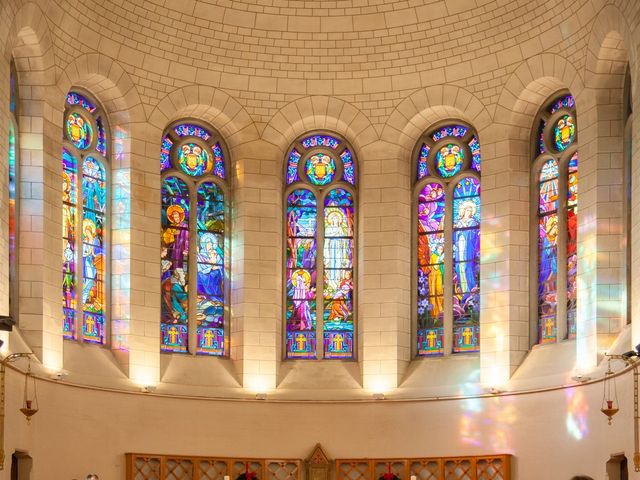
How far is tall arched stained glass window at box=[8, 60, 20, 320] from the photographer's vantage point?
24.5 meters

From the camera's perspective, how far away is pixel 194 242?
2853 centimetres

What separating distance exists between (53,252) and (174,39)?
4922 millimetres

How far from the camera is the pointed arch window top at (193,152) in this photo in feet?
93.9

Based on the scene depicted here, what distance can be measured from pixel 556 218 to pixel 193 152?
686 centimetres

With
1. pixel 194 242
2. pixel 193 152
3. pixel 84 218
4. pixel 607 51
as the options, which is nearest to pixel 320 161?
pixel 193 152

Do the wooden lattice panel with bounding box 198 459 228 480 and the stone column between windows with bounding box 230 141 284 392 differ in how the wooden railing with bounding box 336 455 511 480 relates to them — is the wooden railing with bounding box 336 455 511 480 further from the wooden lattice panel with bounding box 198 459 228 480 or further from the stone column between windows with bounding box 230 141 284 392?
the stone column between windows with bounding box 230 141 284 392

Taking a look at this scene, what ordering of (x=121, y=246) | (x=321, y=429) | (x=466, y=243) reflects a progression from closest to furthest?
(x=121, y=246) < (x=321, y=429) < (x=466, y=243)

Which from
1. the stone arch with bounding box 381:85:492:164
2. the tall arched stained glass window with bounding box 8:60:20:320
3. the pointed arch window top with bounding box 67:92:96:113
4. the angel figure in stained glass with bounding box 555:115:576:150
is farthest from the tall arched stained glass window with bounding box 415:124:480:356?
the tall arched stained glass window with bounding box 8:60:20:320

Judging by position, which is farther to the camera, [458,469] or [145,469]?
[458,469]

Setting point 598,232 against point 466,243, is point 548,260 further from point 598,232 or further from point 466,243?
point 598,232

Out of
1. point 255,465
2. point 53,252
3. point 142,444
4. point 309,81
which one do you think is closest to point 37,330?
point 53,252

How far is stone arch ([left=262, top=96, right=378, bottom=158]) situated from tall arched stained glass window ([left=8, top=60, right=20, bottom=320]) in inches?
214

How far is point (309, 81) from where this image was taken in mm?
28844

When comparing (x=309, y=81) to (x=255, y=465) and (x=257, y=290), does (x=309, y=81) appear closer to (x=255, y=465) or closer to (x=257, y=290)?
(x=257, y=290)
